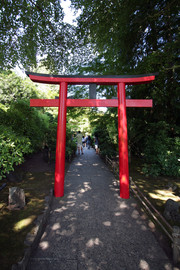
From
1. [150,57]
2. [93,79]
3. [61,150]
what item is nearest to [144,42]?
[150,57]

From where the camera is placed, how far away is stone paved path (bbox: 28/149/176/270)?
208 cm

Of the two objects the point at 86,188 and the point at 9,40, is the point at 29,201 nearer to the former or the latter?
the point at 86,188

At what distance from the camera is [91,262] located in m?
2.10

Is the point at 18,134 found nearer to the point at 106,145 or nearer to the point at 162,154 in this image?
the point at 106,145

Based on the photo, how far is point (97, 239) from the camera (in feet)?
8.43

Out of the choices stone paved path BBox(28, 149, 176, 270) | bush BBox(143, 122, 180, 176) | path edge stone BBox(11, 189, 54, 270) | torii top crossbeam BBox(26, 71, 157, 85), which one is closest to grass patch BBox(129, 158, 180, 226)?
bush BBox(143, 122, 180, 176)

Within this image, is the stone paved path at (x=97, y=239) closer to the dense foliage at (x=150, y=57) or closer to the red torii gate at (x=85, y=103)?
the red torii gate at (x=85, y=103)

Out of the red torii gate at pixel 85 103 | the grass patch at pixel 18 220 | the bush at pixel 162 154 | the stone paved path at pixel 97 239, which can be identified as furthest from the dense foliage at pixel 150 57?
the grass patch at pixel 18 220

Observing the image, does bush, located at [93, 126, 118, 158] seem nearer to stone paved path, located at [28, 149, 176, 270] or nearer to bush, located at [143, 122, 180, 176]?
bush, located at [143, 122, 180, 176]

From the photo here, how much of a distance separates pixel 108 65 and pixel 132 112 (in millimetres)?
3225

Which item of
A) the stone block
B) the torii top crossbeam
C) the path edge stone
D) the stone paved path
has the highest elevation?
the torii top crossbeam

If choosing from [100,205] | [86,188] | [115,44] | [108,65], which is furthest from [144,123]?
[100,205]

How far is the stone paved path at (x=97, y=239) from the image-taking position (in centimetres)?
208

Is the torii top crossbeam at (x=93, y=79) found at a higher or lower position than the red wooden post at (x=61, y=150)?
higher
